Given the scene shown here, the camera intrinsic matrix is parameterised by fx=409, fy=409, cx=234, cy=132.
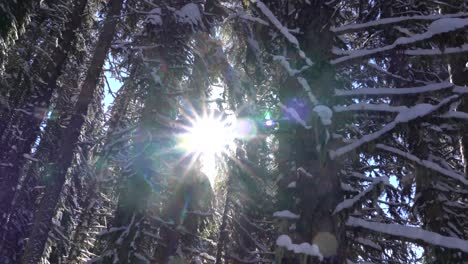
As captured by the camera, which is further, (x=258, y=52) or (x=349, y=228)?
(x=258, y=52)

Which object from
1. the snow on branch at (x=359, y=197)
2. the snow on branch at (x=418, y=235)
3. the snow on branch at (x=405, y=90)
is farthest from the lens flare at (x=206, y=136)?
the snow on branch at (x=418, y=235)

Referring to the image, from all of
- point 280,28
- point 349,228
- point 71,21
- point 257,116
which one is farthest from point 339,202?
point 71,21

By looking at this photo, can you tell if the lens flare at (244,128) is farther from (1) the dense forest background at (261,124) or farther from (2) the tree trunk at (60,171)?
(2) the tree trunk at (60,171)

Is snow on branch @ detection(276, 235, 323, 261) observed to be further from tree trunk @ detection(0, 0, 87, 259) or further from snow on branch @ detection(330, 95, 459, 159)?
tree trunk @ detection(0, 0, 87, 259)

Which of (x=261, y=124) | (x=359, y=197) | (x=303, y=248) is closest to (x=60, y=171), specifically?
(x=261, y=124)

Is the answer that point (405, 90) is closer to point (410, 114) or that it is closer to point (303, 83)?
point (410, 114)

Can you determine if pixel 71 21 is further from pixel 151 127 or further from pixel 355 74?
pixel 355 74

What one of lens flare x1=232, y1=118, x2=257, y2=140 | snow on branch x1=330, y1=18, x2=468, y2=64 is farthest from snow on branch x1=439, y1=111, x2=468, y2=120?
lens flare x1=232, y1=118, x2=257, y2=140

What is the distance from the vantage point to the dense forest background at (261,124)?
195 inches

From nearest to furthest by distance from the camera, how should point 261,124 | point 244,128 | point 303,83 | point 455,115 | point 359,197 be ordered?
1. point 455,115
2. point 359,197
3. point 303,83
4. point 261,124
5. point 244,128

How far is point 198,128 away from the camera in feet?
36.6

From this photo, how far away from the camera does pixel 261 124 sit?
820cm

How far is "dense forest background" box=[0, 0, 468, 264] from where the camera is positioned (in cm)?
494

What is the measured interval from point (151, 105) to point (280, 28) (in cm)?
546
